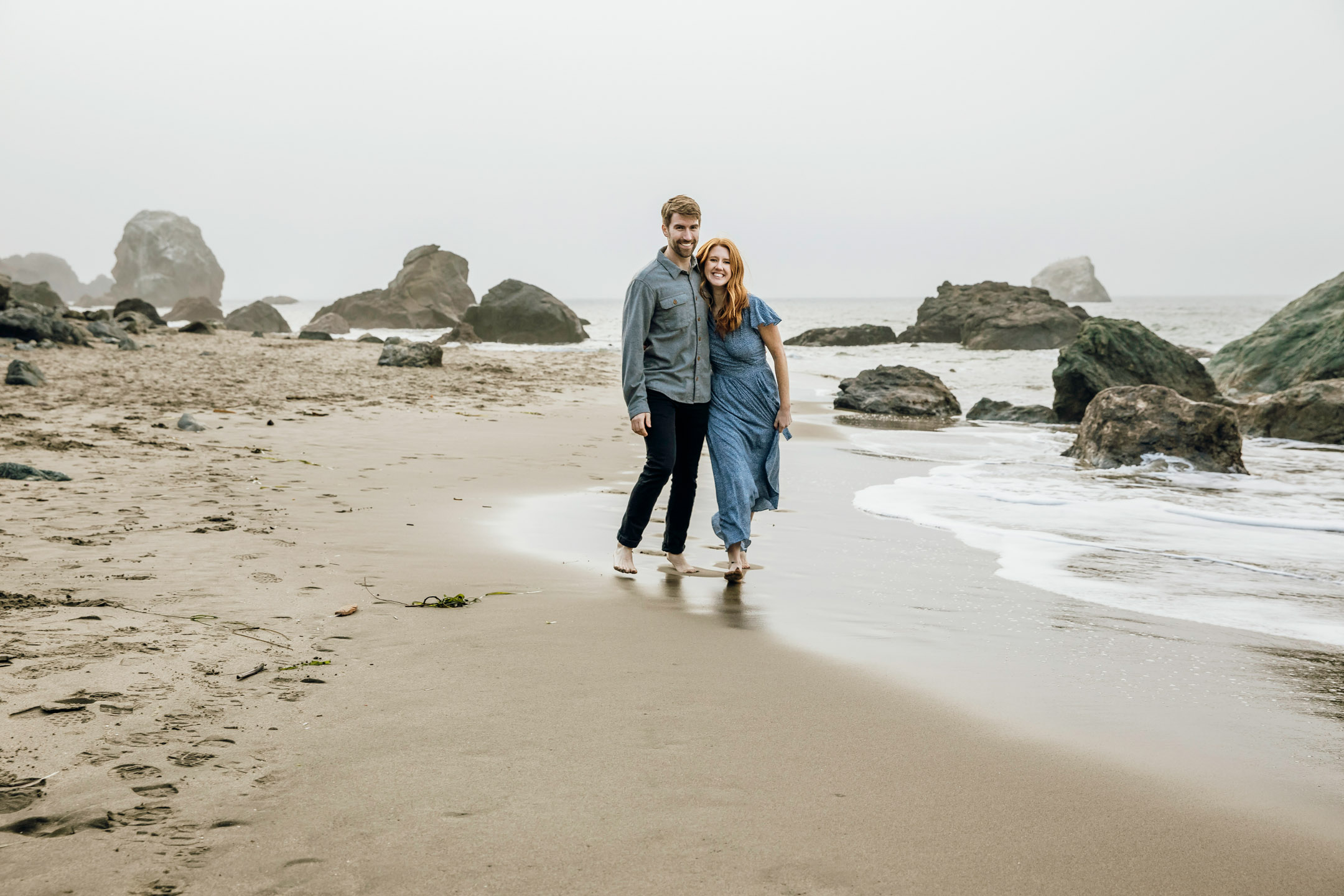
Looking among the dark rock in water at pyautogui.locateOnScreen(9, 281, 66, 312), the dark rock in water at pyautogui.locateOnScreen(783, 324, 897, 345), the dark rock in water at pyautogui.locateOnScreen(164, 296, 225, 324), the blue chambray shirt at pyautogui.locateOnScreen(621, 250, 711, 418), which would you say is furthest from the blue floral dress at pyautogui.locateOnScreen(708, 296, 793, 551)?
the dark rock in water at pyautogui.locateOnScreen(164, 296, 225, 324)

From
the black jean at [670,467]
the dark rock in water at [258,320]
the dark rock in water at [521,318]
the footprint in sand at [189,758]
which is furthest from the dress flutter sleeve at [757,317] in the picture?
the dark rock in water at [258,320]

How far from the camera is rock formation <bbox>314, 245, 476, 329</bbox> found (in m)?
49.1

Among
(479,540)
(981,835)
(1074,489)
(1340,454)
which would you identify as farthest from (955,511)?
(1340,454)

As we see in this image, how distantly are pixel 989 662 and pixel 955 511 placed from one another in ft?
11.3

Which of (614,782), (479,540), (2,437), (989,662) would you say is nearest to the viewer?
(614,782)

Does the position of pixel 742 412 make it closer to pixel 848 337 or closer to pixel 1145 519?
pixel 1145 519

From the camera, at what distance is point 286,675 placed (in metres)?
2.71

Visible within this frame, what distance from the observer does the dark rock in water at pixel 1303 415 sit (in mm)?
11602

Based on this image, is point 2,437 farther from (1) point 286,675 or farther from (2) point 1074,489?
(2) point 1074,489

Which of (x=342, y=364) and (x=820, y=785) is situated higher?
(x=342, y=364)

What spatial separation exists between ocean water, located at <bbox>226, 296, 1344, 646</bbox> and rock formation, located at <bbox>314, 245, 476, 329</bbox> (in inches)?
1564

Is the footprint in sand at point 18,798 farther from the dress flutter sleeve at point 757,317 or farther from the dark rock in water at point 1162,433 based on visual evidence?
the dark rock in water at point 1162,433

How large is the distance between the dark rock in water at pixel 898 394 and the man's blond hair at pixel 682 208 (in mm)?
10987

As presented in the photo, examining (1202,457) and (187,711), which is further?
(1202,457)
